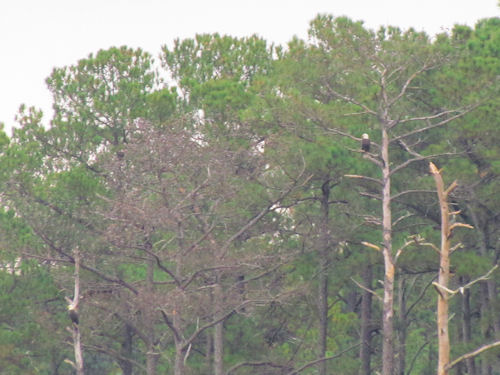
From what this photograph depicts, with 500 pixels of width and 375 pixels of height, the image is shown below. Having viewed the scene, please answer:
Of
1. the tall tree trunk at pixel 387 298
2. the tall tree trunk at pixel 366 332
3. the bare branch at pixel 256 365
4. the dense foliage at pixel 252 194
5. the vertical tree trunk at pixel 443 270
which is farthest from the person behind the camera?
the tall tree trunk at pixel 366 332

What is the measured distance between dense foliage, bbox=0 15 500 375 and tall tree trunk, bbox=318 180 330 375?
0.18ft

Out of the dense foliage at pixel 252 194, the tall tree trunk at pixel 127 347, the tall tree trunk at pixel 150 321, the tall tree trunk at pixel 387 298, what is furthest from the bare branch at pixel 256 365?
the tall tree trunk at pixel 387 298

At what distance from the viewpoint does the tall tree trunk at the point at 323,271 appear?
28.1m

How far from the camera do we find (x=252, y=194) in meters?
29.1

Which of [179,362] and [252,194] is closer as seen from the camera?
[179,362]

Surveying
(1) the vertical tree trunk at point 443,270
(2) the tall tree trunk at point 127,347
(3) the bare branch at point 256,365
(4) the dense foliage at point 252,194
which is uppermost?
(4) the dense foliage at point 252,194

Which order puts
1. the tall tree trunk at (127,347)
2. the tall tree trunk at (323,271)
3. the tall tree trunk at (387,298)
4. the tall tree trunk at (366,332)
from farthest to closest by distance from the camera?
the tall tree trunk at (127,347), the tall tree trunk at (366,332), the tall tree trunk at (323,271), the tall tree trunk at (387,298)

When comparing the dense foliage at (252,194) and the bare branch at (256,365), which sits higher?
the dense foliage at (252,194)

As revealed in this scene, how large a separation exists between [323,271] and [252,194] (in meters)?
3.09

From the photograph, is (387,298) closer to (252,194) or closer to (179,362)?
(179,362)

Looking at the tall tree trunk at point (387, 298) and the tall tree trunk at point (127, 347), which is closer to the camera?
the tall tree trunk at point (387, 298)

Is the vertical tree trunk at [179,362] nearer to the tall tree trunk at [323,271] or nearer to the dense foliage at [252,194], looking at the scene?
the dense foliage at [252,194]

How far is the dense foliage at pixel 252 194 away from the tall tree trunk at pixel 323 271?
0.18ft

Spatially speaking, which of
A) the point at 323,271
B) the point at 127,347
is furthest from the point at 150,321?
the point at 127,347
